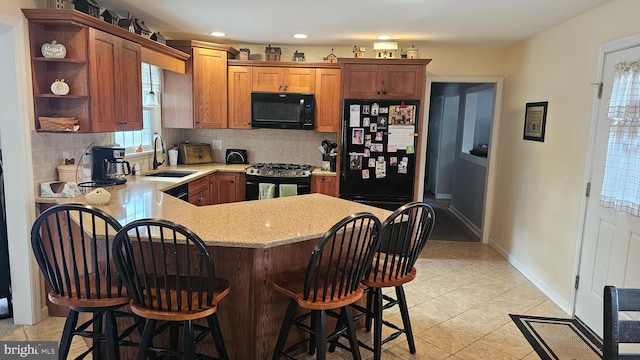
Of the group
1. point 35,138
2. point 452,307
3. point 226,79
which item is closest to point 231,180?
point 226,79

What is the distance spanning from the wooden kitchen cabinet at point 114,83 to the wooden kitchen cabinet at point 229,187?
133 cm

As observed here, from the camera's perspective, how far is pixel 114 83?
3201 mm

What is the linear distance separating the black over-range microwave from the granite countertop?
71.1 inches

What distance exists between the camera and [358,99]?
4566 millimetres

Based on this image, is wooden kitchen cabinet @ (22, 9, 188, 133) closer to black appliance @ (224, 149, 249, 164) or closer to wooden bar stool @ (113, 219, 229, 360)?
wooden bar stool @ (113, 219, 229, 360)

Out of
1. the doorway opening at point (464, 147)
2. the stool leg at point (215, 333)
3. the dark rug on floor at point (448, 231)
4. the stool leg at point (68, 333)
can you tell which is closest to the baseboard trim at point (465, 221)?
the doorway opening at point (464, 147)

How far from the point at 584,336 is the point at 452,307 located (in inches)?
36.7

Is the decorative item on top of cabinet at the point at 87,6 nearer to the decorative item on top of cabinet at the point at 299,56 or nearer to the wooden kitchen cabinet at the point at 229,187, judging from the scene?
the wooden kitchen cabinet at the point at 229,187

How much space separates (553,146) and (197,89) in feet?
12.4

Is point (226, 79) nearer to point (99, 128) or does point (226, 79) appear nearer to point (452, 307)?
point (99, 128)

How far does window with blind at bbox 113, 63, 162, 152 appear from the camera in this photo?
431 cm

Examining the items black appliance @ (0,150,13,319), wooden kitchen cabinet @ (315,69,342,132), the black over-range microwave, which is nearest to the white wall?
wooden kitchen cabinet @ (315,69,342,132)

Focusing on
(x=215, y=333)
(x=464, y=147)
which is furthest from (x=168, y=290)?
(x=464, y=147)

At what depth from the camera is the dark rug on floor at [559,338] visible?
2730 mm
